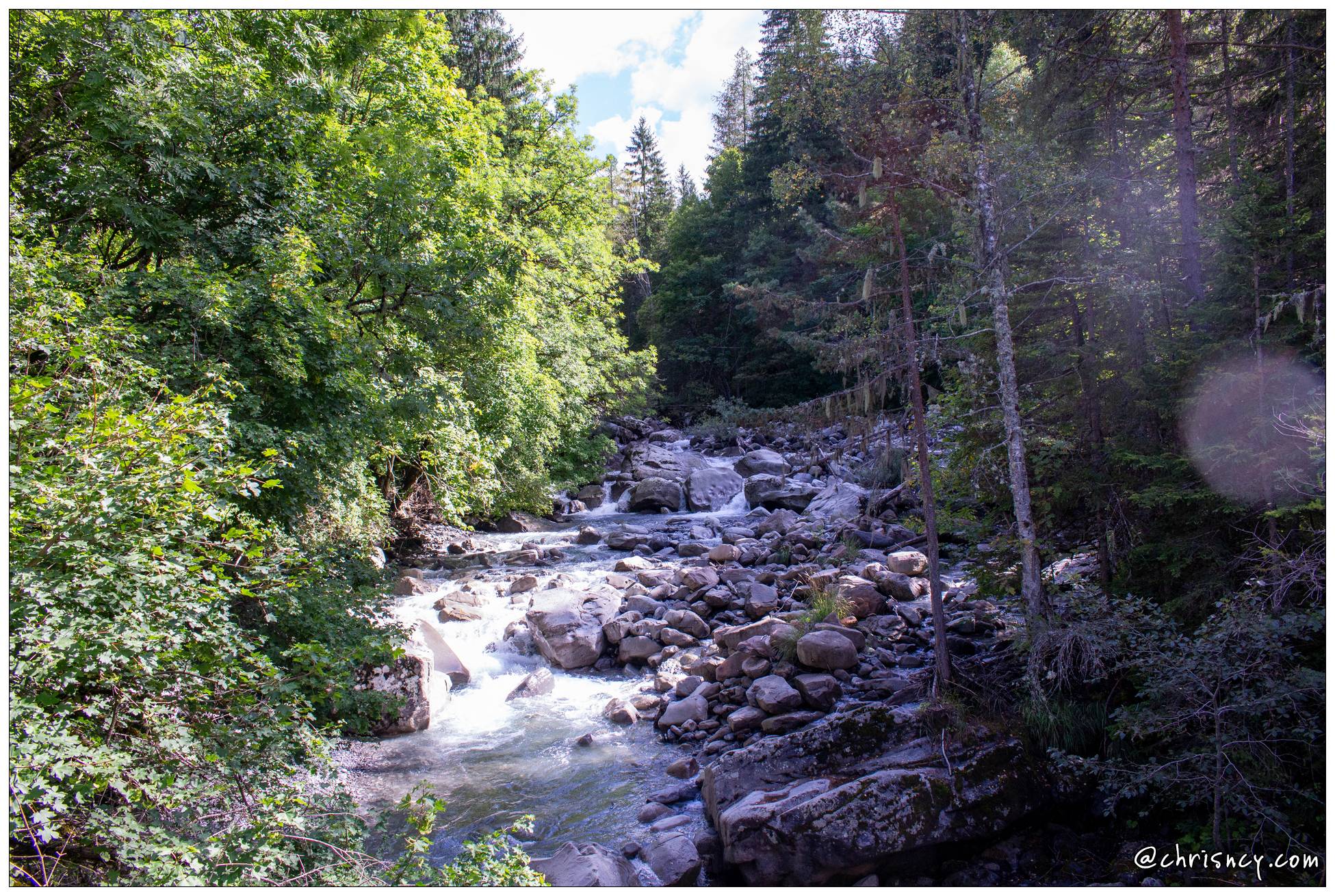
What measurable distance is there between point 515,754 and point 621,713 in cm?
144

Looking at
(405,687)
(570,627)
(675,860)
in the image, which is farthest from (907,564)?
(405,687)

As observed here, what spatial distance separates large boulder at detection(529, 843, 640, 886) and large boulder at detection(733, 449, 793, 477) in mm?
16858

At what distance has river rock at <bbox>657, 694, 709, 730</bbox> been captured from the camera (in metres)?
8.66

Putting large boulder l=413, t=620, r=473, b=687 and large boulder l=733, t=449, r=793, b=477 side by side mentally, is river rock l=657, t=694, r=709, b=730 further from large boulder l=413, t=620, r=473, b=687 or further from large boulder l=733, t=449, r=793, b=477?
large boulder l=733, t=449, r=793, b=477

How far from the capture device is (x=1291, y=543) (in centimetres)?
598

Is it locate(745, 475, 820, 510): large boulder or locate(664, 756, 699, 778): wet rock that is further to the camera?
locate(745, 475, 820, 510): large boulder

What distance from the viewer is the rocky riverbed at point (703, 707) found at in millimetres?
5781

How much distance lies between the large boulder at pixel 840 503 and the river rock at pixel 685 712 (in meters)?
7.36

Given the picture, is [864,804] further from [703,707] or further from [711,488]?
[711,488]

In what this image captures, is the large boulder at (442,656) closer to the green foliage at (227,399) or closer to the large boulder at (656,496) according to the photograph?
the green foliage at (227,399)

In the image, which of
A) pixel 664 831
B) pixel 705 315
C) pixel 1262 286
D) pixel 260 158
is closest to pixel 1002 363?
pixel 1262 286

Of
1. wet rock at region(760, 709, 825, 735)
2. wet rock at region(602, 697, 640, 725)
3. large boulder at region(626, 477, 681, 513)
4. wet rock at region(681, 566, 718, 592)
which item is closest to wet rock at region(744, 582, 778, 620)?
wet rock at region(681, 566, 718, 592)

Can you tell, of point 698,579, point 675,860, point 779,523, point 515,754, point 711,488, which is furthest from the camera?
point 711,488

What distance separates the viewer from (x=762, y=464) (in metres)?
22.6
